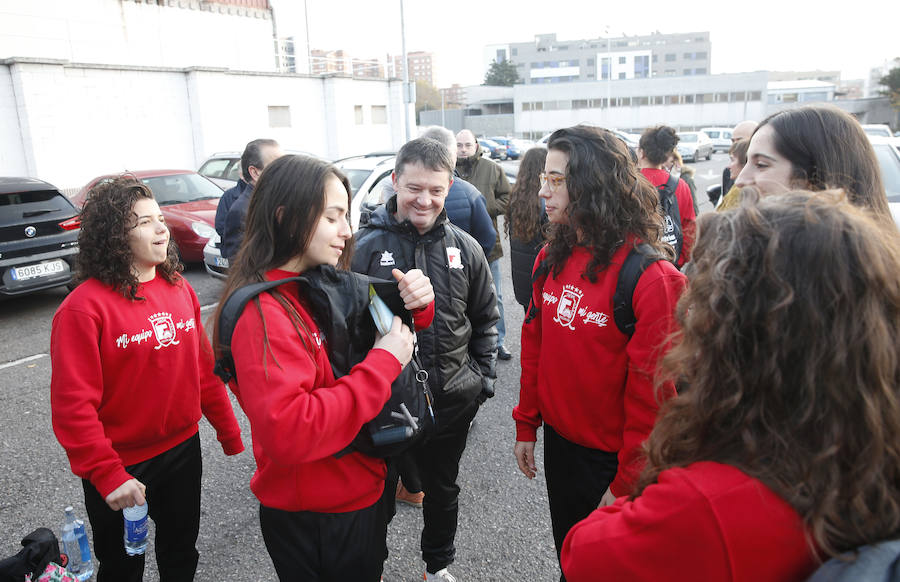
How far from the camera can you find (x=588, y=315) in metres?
1.92

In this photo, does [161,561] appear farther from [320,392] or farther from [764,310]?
[764,310]

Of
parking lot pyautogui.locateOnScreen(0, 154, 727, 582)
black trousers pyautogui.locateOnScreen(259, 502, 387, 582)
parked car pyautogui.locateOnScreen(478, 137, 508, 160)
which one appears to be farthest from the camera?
parked car pyautogui.locateOnScreen(478, 137, 508, 160)

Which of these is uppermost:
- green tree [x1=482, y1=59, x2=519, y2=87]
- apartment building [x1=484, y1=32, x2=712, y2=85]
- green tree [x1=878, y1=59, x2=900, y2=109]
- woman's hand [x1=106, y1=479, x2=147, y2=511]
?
apartment building [x1=484, y1=32, x2=712, y2=85]

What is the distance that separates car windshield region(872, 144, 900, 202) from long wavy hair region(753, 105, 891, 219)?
5323 millimetres

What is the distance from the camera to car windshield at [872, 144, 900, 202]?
633cm

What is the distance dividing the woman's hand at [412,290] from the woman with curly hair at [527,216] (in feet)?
8.78

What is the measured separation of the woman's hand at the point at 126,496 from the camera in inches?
75.9

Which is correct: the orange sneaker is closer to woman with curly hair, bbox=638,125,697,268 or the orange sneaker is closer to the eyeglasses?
the eyeglasses

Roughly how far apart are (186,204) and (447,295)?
8188mm

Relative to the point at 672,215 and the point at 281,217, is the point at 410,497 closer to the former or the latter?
the point at 281,217

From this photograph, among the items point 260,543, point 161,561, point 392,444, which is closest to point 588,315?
point 392,444

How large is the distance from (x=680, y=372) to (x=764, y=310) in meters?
0.22

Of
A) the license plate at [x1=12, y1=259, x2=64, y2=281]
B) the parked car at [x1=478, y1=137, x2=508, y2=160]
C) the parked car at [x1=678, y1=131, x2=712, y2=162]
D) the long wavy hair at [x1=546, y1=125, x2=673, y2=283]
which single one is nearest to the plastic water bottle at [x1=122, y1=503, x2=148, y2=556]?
the long wavy hair at [x1=546, y1=125, x2=673, y2=283]

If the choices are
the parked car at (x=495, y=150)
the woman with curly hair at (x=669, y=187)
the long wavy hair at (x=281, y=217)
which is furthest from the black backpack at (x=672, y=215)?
the parked car at (x=495, y=150)
